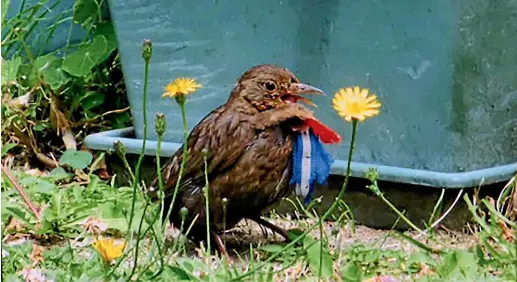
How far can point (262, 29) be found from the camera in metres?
3.58

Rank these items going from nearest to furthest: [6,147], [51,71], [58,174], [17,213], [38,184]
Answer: [17,213], [38,184], [58,174], [6,147], [51,71]

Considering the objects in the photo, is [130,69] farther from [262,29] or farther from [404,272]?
[404,272]

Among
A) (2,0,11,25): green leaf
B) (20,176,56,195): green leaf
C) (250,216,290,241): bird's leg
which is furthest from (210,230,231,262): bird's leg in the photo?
(2,0,11,25): green leaf

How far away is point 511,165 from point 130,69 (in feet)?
4.41

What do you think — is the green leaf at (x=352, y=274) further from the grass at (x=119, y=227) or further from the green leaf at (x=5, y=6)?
the green leaf at (x=5, y=6)

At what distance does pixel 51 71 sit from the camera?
173 inches

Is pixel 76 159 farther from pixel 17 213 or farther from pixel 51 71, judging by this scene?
pixel 17 213

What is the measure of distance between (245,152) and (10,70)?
1646 millimetres

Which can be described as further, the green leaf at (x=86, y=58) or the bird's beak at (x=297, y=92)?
the green leaf at (x=86, y=58)

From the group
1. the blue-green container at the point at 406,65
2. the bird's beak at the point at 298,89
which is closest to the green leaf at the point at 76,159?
the blue-green container at the point at 406,65

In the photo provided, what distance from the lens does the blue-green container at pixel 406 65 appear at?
3252 mm

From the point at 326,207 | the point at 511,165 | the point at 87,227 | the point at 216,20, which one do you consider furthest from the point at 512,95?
the point at 87,227

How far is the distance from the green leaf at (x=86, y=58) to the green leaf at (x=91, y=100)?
0.13 metres

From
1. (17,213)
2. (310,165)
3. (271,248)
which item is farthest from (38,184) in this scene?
(310,165)
